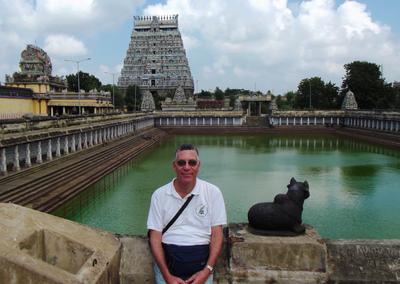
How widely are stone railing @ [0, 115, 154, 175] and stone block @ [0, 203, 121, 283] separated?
13824 mm

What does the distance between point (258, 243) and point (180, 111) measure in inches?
2248

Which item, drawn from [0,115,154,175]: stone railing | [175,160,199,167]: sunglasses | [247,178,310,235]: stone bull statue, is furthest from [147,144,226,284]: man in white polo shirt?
[0,115,154,175]: stone railing

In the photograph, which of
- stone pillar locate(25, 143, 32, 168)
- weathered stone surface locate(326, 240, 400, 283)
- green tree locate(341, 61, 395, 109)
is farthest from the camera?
green tree locate(341, 61, 395, 109)

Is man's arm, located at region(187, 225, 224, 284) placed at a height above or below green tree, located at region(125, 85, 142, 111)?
below

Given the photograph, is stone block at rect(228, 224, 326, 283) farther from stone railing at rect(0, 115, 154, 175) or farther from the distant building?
the distant building

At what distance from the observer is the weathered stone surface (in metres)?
3.72

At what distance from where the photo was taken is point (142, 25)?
9475 cm

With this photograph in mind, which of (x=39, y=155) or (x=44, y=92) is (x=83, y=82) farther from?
(x=39, y=155)

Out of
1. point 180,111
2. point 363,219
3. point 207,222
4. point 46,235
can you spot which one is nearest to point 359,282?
point 207,222

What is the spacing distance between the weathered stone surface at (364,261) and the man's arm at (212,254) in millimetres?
1300

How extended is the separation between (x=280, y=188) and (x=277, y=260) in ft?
50.6

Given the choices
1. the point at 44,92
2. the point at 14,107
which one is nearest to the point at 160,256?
the point at 14,107

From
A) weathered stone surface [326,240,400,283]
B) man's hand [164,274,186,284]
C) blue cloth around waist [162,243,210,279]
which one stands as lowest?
weathered stone surface [326,240,400,283]

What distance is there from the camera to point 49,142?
67.8ft
